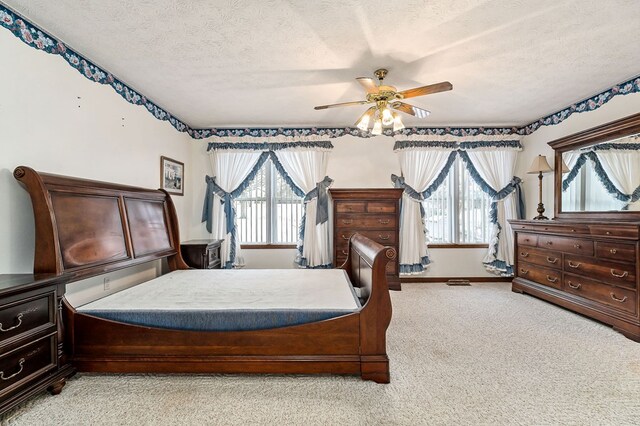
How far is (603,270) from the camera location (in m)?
3.07

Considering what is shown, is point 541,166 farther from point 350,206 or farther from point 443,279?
point 350,206

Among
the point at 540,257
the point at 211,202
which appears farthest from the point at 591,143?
the point at 211,202

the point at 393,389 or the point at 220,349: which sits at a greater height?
the point at 220,349

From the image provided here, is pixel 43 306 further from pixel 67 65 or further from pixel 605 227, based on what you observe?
pixel 605 227

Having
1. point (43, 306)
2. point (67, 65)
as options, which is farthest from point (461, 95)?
point (43, 306)

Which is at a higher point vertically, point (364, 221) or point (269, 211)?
point (269, 211)

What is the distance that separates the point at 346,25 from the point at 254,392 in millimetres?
2774

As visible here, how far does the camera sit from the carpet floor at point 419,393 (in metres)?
1.72

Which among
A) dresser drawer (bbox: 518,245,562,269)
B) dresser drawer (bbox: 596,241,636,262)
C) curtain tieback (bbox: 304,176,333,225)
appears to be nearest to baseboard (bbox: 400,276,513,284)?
dresser drawer (bbox: 518,245,562,269)

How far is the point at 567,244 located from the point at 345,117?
337 cm

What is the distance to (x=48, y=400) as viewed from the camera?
6.15 feet

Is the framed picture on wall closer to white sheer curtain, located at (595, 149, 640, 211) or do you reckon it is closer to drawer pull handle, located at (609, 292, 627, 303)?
drawer pull handle, located at (609, 292, 627, 303)

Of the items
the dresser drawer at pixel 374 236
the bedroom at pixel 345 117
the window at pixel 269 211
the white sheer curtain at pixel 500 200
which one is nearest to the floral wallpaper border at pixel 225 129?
the bedroom at pixel 345 117

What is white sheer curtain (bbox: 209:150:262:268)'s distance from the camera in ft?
16.5
